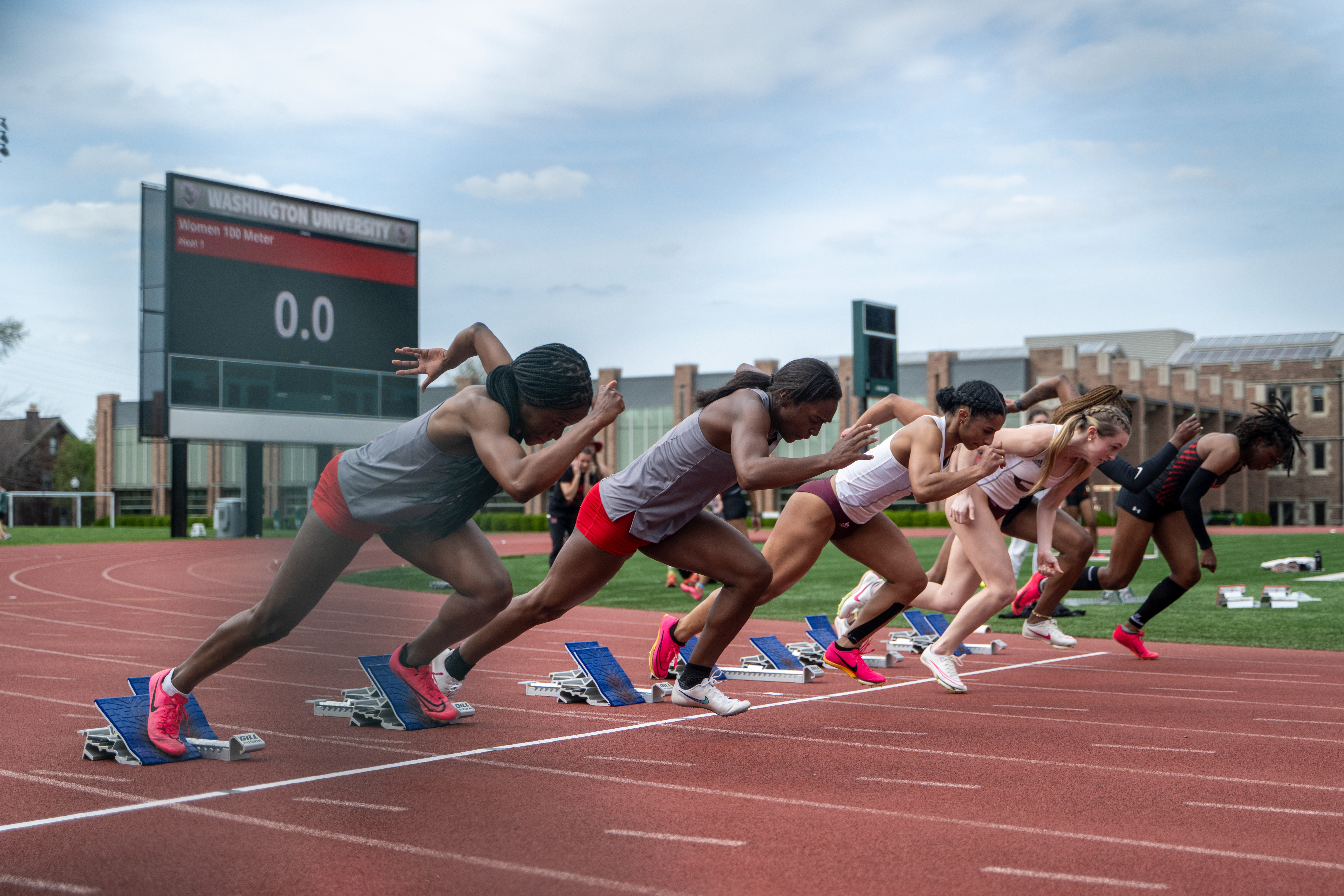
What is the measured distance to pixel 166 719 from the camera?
4.97 m

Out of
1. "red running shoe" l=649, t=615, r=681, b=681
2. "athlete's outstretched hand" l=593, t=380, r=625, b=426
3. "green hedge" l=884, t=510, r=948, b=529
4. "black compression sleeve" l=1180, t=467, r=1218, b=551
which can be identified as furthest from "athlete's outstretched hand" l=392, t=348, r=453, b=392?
"green hedge" l=884, t=510, r=948, b=529

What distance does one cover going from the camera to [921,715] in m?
6.35

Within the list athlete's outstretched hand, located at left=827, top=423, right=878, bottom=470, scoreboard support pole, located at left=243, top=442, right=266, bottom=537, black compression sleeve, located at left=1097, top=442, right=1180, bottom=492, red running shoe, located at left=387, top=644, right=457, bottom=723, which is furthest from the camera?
scoreboard support pole, located at left=243, top=442, right=266, bottom=537

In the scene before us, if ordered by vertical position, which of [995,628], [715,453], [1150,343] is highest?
[1150,343]

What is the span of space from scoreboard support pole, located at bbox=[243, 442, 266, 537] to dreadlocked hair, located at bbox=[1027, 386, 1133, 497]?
8028 millimetres

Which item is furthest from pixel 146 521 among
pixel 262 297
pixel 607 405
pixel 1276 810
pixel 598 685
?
pixel 1276 810

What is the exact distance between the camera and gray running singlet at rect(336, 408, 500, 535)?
505 centimetres

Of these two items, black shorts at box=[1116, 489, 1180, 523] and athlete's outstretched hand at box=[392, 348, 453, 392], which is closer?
athlete's outstretched hand at box=[392, 348, 453, 392]

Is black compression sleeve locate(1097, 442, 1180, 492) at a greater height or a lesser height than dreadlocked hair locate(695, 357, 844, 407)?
lesser

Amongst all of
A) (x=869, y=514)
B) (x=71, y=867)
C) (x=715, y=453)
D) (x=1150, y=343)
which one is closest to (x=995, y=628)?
(x=869, y=514)

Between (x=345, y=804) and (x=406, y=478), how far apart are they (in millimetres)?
1366

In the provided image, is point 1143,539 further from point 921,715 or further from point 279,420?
point 279,420

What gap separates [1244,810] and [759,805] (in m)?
1.66

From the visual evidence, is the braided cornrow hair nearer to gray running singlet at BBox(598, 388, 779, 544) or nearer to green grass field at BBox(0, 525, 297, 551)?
gray running singlet at BBox(598, 388, 779, 544)
